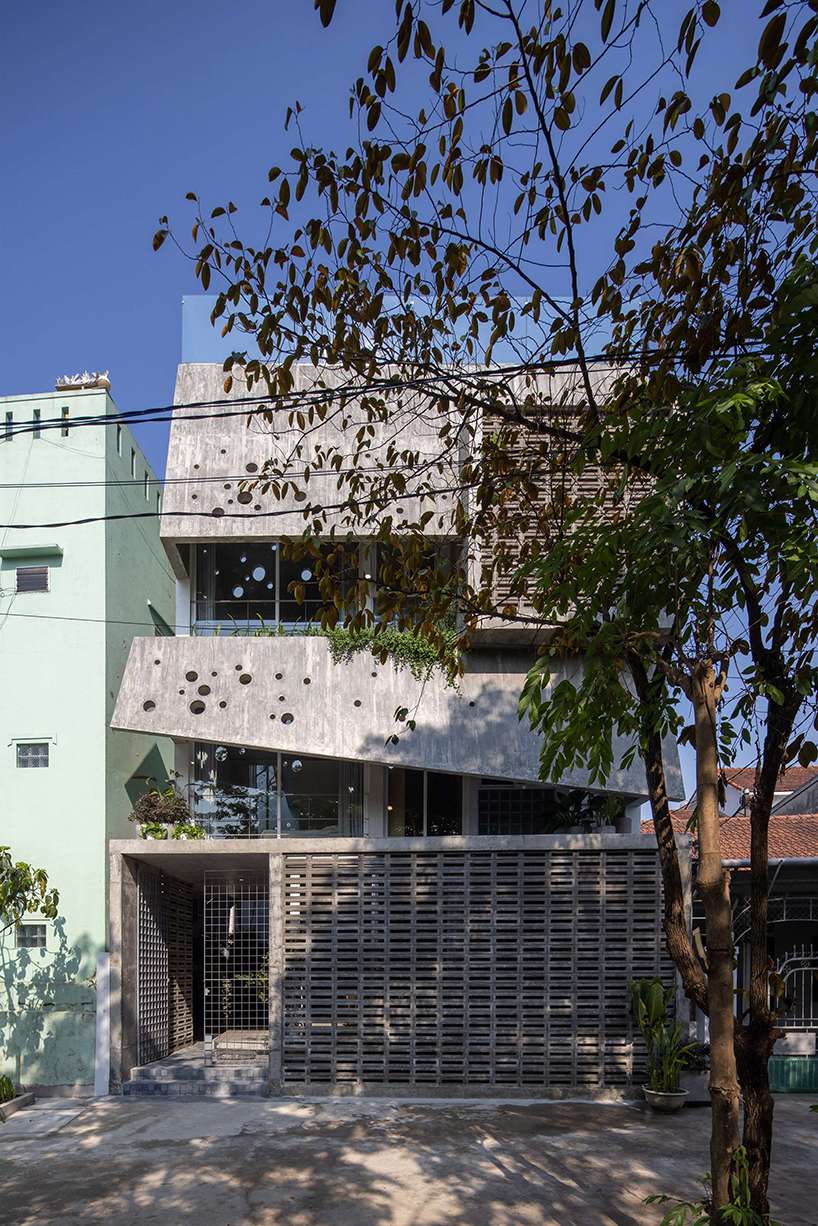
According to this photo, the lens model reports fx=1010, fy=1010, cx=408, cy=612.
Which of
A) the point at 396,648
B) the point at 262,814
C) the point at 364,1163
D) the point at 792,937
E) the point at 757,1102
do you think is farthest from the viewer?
the point at 792,937

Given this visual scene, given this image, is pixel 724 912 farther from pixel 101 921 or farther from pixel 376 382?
pixel 101 921

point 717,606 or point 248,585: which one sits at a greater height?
point 248,585

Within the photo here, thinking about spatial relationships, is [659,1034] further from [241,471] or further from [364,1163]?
[241,471]

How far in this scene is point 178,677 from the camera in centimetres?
1227

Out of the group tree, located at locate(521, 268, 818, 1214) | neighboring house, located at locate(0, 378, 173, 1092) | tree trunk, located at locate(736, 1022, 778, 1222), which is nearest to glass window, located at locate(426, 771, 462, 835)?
neighboring house, located at locate(0, 378, 173, 1092)

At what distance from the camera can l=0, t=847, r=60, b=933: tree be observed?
1156 centimetres

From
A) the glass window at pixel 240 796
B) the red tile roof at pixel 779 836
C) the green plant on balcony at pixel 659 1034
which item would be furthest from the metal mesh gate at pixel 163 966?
the red tile roof at pixel 779 836

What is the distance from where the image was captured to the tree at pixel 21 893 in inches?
455

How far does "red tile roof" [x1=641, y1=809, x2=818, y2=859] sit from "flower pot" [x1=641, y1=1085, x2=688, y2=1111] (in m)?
4.09

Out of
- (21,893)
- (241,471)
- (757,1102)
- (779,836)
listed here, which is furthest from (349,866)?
(779,836)

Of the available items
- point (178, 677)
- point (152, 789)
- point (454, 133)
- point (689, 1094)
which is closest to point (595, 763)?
point (454, 133)

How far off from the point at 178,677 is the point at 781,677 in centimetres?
879

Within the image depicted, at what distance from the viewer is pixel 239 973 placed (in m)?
13.5

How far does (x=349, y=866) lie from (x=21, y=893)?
388cm
